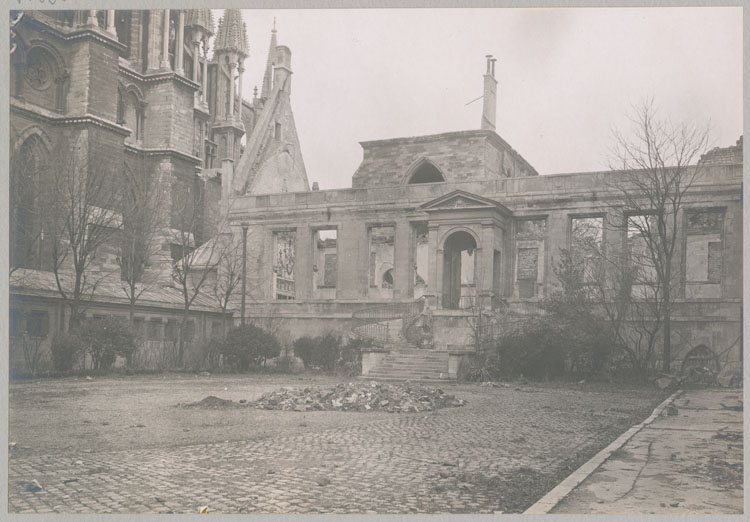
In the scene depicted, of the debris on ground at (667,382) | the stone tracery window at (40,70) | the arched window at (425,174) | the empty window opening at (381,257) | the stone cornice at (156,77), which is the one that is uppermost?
the stone cornice at (156,77)

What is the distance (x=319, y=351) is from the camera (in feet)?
90.4

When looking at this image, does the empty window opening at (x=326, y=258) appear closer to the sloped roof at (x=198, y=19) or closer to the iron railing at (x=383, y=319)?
the iron railing at (x=383, y=319)

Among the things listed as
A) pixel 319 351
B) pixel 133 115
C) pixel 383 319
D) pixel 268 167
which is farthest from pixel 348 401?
pixel 133 115

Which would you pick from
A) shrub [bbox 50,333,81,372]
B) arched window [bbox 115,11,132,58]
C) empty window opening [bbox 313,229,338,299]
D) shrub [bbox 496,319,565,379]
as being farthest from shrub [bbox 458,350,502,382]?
arched window [bbox 115,11,132,58]

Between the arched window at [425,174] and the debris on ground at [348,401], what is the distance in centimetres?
2290

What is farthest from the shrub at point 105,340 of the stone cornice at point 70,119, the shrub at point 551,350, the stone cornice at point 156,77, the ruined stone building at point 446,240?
the stone cornice at point 156,77

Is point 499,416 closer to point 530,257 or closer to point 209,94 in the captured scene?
point 530,257

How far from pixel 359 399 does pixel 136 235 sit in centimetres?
1606

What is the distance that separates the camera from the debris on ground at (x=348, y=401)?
1475 centimetres

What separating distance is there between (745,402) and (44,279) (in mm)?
20527

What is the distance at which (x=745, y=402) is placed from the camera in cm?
883

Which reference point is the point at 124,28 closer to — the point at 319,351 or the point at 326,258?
the point at 326,258

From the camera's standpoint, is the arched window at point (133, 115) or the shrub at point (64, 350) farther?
the arched window at point (133, 115)

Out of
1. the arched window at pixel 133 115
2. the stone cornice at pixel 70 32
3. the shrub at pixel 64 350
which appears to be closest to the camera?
the shrub at pixel 64 350
